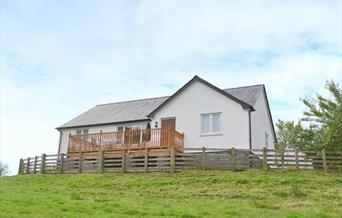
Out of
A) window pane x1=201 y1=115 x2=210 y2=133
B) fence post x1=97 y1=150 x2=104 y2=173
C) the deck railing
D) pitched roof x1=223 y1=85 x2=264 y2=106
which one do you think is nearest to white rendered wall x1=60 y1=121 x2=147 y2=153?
the deck railing

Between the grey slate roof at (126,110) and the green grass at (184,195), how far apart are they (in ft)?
22.2

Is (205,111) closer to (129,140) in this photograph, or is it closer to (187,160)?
(187,160)

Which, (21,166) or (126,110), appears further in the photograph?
(126,110)

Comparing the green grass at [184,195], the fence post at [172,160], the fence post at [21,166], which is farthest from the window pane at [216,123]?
the fence post at [21,166]

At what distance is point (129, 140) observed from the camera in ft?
79.9

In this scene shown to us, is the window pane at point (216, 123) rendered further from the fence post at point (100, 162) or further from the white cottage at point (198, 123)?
the fence post at point (100, 162)

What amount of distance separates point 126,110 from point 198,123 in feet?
26.6

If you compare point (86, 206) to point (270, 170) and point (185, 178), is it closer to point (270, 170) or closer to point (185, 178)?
A: point (185, 178)

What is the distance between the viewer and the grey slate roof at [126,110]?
26.1 m

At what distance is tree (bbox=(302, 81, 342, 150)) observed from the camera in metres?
23.5

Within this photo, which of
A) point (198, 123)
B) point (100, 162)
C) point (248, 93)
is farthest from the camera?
point (248, 93)

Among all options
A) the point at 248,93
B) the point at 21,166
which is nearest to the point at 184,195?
the point at 248,93

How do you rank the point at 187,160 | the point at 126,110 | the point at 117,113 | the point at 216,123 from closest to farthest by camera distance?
the point at 187,160, the point at 216,123, the point at 117,113, the point at 126,110

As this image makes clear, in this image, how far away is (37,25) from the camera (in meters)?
15.9
